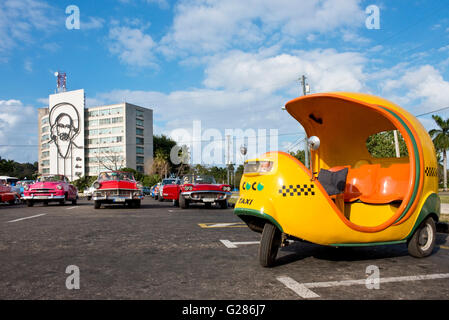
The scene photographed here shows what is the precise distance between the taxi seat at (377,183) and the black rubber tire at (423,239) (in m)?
0.56

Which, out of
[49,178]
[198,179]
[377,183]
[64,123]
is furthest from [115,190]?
[64,123]

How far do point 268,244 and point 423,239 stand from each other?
95.8 inches

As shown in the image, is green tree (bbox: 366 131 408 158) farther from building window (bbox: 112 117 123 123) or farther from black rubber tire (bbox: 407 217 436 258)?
building window (bbox: 112 117 123 123)

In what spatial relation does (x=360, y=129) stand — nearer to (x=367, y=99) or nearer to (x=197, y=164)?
(x=367, y=99)

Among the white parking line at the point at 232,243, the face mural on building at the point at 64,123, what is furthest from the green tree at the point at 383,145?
the face mural on building at the point at 64,123

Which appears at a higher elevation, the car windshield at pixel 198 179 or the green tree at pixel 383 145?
the green tree at pixel 383 145

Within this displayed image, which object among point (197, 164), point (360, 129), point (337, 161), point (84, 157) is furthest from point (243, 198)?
point (84, 157)

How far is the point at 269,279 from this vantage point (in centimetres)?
388

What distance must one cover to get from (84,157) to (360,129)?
293 feet

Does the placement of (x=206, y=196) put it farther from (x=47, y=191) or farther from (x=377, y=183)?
(x=377, y=183)

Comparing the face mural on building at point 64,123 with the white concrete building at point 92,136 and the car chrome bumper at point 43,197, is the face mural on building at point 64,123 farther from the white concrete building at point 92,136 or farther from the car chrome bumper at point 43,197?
the car chrome bumper at point 43,197

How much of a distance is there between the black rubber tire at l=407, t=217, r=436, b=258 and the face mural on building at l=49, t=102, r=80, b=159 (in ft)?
295

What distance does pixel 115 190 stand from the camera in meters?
15.0

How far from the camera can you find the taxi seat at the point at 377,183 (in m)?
5.83
